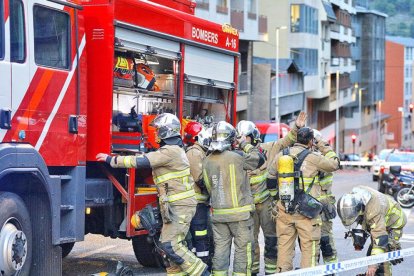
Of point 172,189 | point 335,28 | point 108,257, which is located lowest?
point 108,257

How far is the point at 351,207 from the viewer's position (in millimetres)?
9289

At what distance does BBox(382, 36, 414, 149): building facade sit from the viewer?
405 feet

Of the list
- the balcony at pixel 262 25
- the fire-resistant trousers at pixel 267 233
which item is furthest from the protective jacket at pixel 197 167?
the balcony at pixel 262 25

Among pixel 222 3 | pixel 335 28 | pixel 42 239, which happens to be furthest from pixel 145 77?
pixel 335 28

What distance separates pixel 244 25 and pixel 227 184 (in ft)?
127

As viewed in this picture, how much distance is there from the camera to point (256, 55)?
6462 cm

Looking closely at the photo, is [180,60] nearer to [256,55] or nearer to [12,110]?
[12,110]

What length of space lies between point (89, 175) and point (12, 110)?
6.63 feet

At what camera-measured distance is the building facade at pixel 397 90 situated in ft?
405

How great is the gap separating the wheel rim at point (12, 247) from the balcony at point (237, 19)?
37553mm

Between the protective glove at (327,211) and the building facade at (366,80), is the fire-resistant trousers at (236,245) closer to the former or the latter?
the protective glove at (327,211)

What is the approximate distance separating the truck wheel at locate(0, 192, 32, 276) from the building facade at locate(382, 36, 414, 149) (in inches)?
4529

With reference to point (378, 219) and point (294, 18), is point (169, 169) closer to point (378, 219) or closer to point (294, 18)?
point (378, 219)

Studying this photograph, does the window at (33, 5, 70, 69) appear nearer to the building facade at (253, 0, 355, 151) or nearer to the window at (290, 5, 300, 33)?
the building facade at (253, 0, 355, 151)
